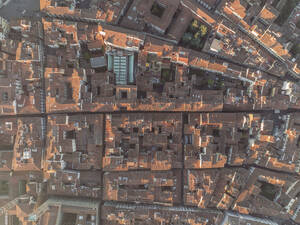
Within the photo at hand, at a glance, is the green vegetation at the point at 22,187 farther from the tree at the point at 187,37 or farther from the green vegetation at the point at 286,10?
the green vegetation at the point at 286,10

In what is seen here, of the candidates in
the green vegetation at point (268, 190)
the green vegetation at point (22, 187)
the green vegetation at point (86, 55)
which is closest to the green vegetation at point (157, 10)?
the green vegetation at point (86, 55)

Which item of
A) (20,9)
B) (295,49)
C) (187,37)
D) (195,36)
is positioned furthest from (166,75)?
(20,9)

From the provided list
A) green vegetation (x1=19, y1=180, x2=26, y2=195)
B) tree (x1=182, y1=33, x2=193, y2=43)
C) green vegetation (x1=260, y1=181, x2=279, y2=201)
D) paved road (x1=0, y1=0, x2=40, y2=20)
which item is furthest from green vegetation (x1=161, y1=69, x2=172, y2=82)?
green vegetation (x1=19, y1=180, x2=26, y2=195)

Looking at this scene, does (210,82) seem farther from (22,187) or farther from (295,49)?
(22,187)

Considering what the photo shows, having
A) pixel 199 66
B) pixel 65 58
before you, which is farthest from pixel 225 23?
pixel 65 58

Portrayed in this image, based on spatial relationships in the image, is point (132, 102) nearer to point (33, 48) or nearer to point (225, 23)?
point (33, 48)

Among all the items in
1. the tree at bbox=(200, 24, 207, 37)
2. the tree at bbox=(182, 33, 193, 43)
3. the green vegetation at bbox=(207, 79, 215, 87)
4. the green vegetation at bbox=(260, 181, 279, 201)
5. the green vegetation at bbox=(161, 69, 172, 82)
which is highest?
the tree at bbox=(200, 24, 207, 37)

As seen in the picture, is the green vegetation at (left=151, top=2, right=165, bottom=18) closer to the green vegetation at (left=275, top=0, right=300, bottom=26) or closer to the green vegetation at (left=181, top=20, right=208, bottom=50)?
the green vegetation at (left=181, top=20, right=208, bottom=50)
